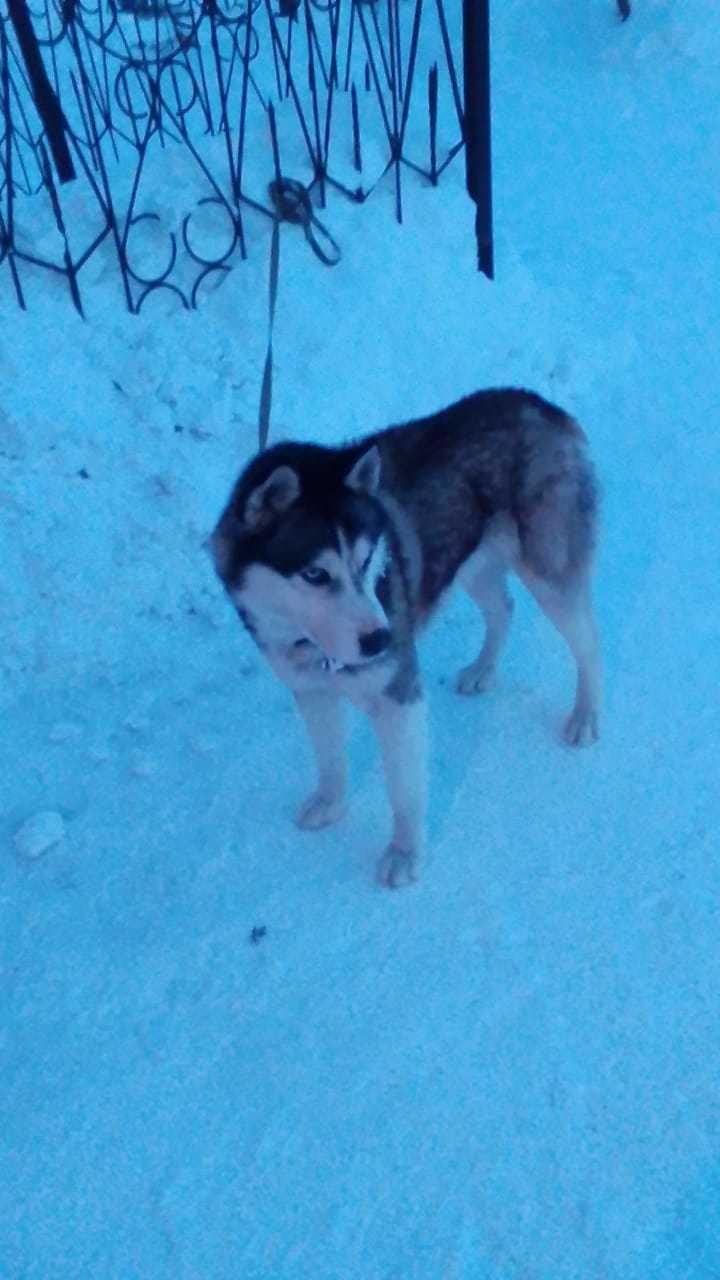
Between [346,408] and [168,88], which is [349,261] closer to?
[346,408]

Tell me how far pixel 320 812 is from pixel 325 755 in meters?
0.24

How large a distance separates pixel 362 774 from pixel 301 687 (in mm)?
754

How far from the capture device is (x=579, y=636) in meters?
3.06

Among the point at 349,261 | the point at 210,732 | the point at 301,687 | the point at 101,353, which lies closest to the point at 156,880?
the point at 210,732

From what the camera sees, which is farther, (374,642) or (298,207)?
(298,207)

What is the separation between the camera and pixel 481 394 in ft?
9.61

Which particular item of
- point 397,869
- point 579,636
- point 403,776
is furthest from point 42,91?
point 397,869

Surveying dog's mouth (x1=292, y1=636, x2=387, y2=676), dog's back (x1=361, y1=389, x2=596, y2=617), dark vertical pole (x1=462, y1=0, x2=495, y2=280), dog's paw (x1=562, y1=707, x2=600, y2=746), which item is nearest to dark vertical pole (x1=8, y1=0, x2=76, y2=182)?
dark vertical pole (x1=462, y1=0, x2=495, y2=280)

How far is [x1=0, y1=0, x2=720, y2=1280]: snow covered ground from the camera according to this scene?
2.22m

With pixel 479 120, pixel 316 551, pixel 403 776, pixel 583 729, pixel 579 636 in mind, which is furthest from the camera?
pixel 479 120

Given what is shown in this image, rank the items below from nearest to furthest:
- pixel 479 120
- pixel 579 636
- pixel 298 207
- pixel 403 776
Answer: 1. pixel 403 776
2. pixel 579 636
3. pixel 298 207
4. pixel 479 120

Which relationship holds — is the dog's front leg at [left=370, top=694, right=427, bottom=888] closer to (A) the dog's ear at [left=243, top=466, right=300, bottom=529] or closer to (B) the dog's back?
(B) the dog's back

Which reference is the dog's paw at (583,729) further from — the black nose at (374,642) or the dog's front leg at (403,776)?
the black nose at (374,642)

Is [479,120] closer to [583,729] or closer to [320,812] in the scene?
[583,729]
